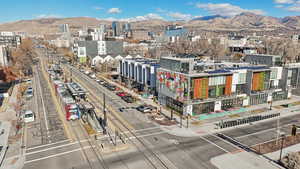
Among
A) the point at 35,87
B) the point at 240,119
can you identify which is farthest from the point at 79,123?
the point at 35,87

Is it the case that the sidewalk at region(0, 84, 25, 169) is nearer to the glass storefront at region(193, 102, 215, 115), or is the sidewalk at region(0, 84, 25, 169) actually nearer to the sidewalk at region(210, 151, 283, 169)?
the sidewalk at region(210, 151, 283, 169)

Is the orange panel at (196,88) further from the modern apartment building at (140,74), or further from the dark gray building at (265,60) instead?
the dark gray building at (265,60)

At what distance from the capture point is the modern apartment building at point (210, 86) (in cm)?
4878

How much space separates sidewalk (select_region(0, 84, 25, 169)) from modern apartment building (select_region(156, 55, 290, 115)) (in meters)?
34.3

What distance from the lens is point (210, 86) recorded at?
Answer: 50.7 metres

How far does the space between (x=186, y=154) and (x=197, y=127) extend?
11490mm

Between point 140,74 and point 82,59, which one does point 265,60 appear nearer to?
point 140,74

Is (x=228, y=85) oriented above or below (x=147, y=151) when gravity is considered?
above

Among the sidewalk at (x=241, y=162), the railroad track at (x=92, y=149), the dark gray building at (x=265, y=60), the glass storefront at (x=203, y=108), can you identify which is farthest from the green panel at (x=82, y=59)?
the sidewalk at (x=241, y=162)

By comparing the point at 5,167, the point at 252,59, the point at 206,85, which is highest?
the point at 252,59

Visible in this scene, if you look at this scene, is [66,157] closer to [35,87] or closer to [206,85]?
[206,85]

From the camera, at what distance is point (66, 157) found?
1246 inches

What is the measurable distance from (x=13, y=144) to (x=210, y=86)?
43.5 metres

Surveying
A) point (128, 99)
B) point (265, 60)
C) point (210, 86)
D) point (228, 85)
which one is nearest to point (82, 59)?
point (128, 99)
